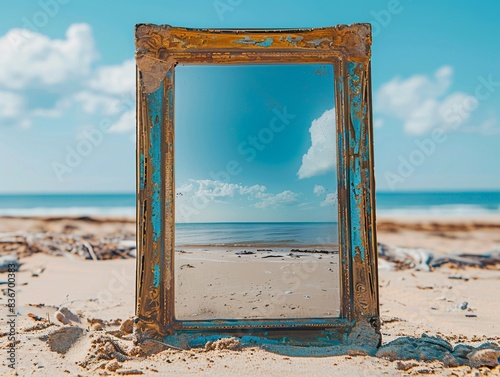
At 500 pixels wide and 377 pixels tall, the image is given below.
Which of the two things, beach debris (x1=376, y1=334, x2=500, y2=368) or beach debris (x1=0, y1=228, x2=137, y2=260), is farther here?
beach debris (x1=0, y1=228, x2=137, y2=260)

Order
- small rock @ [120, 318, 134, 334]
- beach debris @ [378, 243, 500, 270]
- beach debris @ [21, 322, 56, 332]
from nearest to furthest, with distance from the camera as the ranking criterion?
1. beach debris @ [21, 322, 56, 332]
2. small rock @ [120, 318, 134, 334]
3. beach debris @ [378, 243, 500, 270]

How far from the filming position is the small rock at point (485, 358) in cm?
239

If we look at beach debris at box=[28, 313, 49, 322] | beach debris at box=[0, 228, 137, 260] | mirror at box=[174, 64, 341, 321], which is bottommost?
beach debris at box=[28, 313, 49, 322]

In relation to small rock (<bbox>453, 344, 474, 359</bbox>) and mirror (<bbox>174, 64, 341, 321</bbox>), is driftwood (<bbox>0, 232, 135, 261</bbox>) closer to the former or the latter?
mirror (<bbox>174, 64, 341, 321</bbox>)

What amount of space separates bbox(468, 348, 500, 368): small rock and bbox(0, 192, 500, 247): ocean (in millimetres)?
966

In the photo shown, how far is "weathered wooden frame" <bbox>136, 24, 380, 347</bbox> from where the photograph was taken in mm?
2773

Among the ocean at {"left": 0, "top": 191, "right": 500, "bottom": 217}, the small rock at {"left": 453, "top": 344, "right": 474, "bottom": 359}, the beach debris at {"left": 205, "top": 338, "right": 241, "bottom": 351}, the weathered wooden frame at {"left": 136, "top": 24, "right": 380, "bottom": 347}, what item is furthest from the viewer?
the ocean at {"left": 0, "top": 191, "right": 500, "bottom": 217}

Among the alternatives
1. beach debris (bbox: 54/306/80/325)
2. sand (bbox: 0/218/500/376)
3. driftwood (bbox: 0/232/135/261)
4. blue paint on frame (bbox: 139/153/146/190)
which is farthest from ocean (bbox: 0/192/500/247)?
driftwood (bbox: 0/232/135/261)

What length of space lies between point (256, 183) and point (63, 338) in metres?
1.50

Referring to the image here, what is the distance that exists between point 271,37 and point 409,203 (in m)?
31.5

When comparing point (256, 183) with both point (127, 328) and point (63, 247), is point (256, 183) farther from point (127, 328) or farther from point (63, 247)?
point (63, 247)

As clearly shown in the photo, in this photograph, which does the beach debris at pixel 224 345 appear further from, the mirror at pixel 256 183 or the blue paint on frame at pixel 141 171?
the blue paint on frame at pixel 141 171

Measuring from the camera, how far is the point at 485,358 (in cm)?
241

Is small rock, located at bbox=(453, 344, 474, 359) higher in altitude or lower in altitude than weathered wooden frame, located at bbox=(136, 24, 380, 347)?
lower
